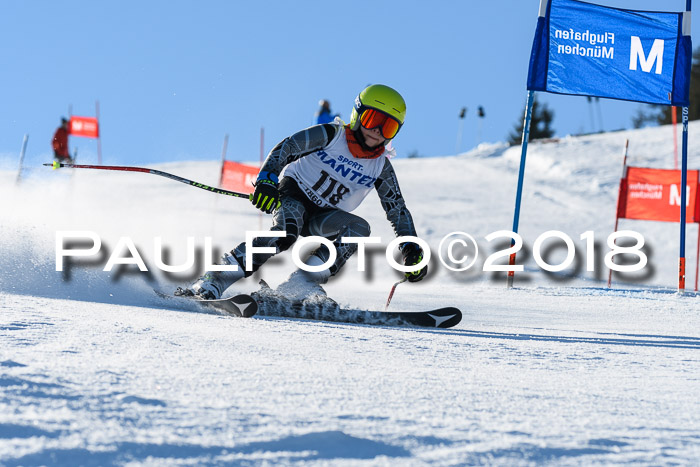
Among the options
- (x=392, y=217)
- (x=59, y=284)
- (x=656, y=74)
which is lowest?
(x=59, y=284)

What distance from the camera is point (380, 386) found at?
1.85 metres

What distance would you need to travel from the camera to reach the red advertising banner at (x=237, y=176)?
43.2 ft

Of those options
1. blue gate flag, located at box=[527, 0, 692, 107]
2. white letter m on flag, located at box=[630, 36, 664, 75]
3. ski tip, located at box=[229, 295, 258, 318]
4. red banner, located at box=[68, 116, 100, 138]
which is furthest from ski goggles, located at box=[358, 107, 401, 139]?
red banner, located at box=[68, 116, 100, 138]

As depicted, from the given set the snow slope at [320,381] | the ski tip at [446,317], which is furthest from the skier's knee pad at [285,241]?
the ski tip at [446,317]

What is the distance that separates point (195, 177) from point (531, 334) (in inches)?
636

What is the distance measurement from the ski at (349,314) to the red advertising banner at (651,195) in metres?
6.83

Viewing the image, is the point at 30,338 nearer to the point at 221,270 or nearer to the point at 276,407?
the point at 276,407

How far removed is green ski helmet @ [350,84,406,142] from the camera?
13.9ft

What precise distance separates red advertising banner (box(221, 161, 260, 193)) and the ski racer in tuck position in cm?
872

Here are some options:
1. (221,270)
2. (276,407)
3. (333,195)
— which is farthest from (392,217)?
(276,407)

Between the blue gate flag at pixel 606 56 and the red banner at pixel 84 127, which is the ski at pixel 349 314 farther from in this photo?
the red banner at pixel 84 127

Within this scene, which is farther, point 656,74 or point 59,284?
point 656,74

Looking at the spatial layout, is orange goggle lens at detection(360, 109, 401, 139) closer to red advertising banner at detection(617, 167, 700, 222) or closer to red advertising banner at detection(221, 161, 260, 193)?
red advertising banner at detection(617, 167, 700, 222)

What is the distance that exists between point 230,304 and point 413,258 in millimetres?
1247
